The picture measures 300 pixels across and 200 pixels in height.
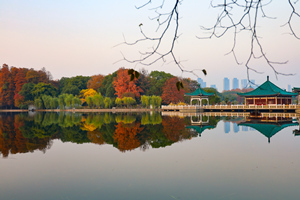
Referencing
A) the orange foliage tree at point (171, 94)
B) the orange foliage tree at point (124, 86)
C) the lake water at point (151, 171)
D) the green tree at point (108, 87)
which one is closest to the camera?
the lake water at point (151, 171)

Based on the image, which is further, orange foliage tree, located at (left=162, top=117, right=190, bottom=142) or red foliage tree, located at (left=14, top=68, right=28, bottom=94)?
red foliage tree, located at (left=14, top=68, right=28, bottom=94)

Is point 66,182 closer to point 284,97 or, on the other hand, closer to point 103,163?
point 103,163

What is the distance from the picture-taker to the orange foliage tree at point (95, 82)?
65.7m

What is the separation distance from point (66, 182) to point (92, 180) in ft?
2.11

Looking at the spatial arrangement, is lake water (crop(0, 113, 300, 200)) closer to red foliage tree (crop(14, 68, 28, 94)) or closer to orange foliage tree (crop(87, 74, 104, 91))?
orange foliage tree (crop(87, 74, 104, 91))

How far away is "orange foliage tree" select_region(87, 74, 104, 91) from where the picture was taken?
65688 mm

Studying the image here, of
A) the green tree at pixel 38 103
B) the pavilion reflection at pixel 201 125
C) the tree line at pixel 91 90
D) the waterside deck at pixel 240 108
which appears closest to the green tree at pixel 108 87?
the tree line at pixel 91 90

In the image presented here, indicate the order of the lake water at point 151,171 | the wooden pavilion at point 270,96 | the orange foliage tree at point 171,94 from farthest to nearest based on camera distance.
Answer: the orange foliage tree at point 171,94, the wooden pavilion at point 270,96, the lake water at point 151,171

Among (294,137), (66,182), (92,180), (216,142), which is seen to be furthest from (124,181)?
(294,137)

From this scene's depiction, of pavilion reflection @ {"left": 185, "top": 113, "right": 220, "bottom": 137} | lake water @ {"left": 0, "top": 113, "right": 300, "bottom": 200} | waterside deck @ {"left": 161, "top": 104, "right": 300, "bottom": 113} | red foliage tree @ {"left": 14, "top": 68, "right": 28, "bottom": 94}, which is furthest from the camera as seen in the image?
red foliage tree @ {"left": 14, "top": 68, "right": 28, "bottom": 94}

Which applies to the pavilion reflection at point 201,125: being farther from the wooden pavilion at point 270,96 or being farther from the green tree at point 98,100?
the green tree at point 98,100

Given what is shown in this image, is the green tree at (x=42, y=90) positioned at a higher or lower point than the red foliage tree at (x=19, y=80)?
lower

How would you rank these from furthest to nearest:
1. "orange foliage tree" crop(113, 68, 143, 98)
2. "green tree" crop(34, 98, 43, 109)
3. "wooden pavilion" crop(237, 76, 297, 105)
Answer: "green tree" crop(34, 98, 43, 109)
"orange foliage tree" crop(113, 68, 143, 98)
"wooden pavilion" crop(237, 76, 297, 105)

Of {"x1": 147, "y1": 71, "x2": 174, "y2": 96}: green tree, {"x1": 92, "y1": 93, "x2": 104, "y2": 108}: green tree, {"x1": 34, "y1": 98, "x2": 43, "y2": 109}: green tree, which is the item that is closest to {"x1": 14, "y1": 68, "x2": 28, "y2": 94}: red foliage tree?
{"x1": 34, "y1": 98, "x2": 43, "y2": 109}: green tree
